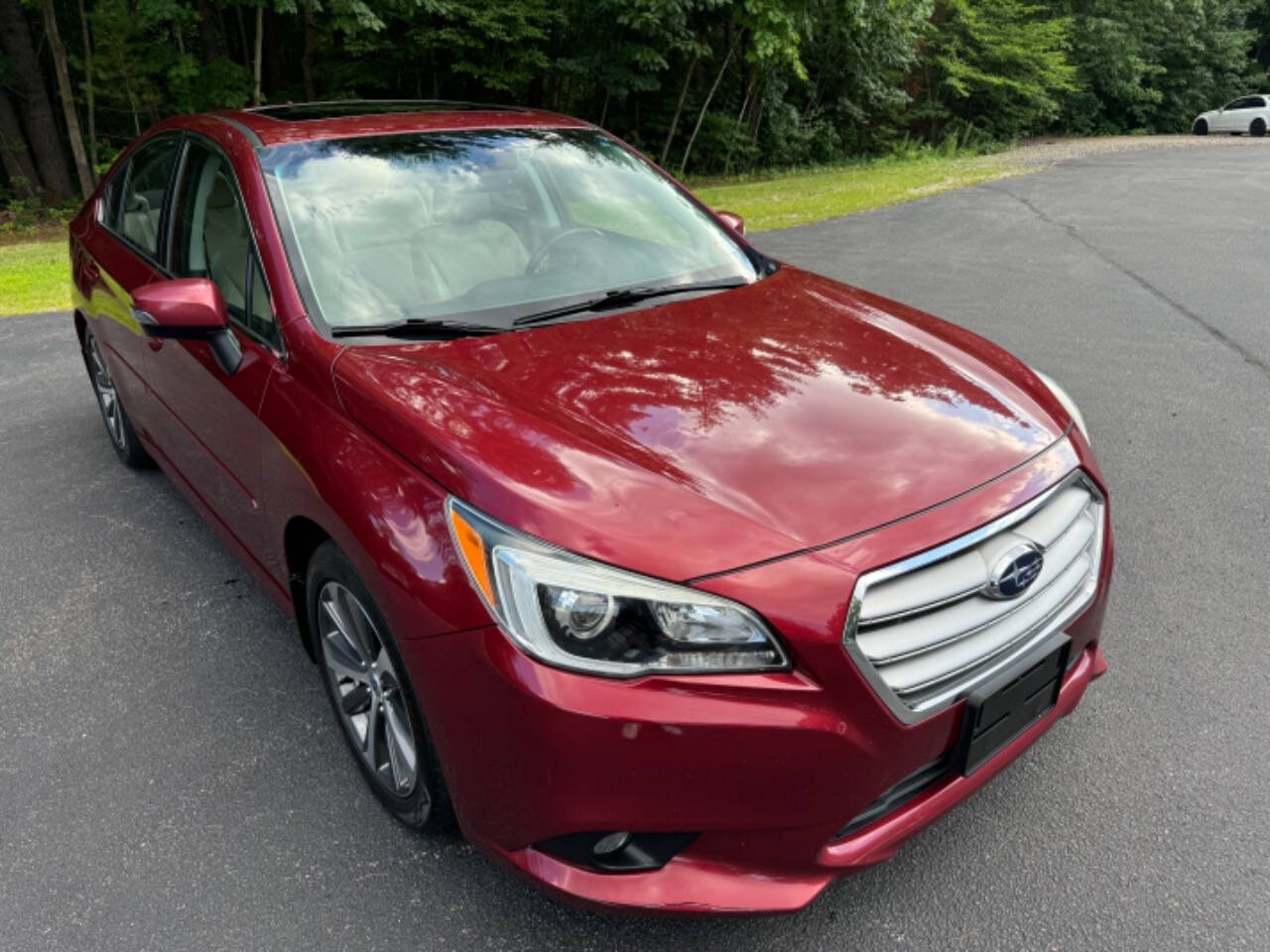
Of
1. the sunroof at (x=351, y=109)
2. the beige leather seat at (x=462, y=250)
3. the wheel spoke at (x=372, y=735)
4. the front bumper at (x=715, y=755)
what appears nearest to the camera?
the front bumper at (x=715, y=755)

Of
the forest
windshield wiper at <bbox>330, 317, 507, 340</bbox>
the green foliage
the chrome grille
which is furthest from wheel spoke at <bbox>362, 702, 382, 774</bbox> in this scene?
the green foliage

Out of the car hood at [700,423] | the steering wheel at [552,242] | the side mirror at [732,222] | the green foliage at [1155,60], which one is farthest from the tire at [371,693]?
the green foliage at [1155,60]

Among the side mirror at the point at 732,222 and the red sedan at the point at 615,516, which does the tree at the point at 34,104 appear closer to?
the red sedan at the point at 615,516

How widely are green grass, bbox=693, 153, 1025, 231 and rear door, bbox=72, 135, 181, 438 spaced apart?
8.32 metres

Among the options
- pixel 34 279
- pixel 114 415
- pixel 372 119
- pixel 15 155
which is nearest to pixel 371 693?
pixel 372 119

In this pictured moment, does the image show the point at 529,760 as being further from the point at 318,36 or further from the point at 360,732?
the point at 318,36

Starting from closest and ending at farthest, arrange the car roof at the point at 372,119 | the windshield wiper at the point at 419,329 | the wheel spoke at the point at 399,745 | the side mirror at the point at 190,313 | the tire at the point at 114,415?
the wheel spoke at the point at 399,745 → the windshield wiper at the point at 419,329 → the side mirror at the point at 190,313 → the car roof at the point at 372,119 → the tire at the point at 114,415

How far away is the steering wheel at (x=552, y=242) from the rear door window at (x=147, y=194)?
1.59 meters

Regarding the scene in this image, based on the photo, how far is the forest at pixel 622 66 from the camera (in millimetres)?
17109

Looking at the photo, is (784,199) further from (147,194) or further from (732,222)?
(147,194)

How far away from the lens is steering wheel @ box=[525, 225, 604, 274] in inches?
117

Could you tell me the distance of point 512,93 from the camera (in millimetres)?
20391

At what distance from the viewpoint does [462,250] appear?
2.93 meters

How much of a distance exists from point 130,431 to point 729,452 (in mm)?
3579
